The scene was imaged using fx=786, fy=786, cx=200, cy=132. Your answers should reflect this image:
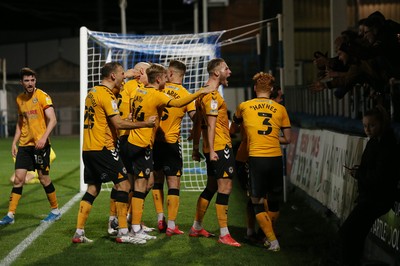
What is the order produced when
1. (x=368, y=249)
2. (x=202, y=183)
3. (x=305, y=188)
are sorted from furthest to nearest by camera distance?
1. (x=202, y=183)
2. (x=305, y=188)
3. (x=368, y=249)

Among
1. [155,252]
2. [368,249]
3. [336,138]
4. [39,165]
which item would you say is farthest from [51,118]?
[368,249]

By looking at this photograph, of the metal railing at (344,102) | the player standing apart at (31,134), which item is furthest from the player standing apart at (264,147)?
the player standing apart at (31,134)

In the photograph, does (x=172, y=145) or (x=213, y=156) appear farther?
(x=172, y=145)

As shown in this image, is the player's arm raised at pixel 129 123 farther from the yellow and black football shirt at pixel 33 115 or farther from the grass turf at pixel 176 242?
the yellow and black football shirt at pixel 33 115

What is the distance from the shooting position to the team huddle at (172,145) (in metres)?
8.57

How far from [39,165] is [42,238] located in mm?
1468

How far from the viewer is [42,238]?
9320 millimetres

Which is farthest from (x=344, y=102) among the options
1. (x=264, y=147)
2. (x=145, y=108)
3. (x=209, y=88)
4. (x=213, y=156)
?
(x=145, y=108)

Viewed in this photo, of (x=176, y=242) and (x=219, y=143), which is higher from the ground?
(x=219, y=143)

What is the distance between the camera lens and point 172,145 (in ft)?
31.9

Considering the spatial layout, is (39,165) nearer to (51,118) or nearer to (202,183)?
(51,118)

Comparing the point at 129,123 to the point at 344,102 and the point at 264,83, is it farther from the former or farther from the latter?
the point at 344,102

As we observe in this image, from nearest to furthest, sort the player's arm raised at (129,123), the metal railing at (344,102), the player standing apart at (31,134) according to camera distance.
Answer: the metal railing at (344,102) < the player's arm raised at (129,123) < the player standing apart at (31,134)

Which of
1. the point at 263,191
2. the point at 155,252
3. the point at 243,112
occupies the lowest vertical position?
the point at 155,252
